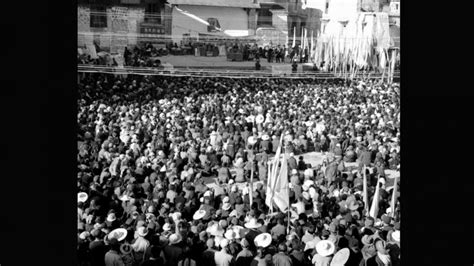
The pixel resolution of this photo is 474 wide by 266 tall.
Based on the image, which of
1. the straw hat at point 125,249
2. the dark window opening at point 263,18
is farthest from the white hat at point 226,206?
the dark window opening at point 263,18

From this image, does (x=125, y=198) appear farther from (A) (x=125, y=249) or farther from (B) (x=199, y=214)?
(A) (x=125, y=249)

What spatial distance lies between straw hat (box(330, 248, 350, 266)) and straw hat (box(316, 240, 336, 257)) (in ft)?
0.26

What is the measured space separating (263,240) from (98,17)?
15.9m

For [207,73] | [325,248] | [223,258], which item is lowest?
[223,258]

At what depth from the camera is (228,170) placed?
1162 cm

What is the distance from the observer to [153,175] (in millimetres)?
10594

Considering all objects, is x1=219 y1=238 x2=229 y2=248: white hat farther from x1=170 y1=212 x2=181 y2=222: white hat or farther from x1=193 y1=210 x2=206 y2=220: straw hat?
x1=193 y1=210 x2=206 y2=220: straw hat

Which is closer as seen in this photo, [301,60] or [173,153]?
[173,153]

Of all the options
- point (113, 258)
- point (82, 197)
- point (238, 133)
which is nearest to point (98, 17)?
point (238, 133)

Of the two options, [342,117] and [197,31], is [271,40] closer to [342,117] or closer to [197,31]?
[197,31]

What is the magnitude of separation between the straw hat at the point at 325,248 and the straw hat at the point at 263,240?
0.55m

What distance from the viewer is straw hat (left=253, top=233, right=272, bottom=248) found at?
724 cm
